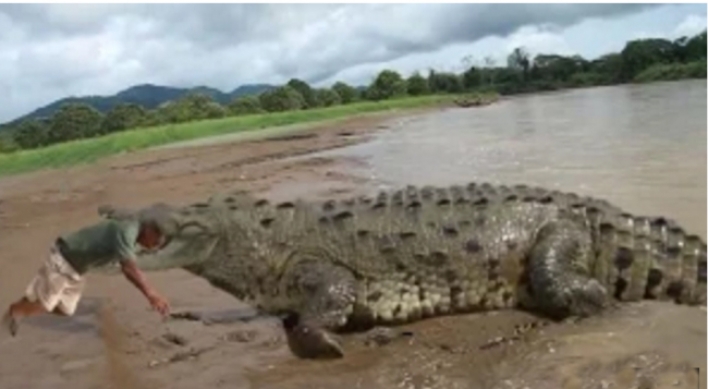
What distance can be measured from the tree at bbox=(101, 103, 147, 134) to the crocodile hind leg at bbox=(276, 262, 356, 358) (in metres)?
58.2

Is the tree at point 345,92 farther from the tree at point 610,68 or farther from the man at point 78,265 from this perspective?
the man at point 78,265

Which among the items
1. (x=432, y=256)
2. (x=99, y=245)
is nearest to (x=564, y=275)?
(x=432, y=256)

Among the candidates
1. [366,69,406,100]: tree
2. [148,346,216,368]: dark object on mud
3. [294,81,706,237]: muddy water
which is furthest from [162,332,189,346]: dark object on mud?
[366,69,406,100]: tree

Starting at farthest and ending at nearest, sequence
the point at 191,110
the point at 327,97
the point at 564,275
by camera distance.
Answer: the point at 327,97 → the point at 191,110 → the point at 564,275

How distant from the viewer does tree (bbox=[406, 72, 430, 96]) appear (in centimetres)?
9525

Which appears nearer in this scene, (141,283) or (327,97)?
(141,283)

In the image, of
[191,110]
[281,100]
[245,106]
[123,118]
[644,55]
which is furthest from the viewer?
[644,55]

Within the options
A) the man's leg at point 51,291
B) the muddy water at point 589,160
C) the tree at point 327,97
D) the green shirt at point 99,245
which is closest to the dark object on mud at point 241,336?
the green shirt at point 99,245

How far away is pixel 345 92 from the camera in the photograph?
88.8 metres

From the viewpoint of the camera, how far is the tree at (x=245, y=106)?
69.5 metres

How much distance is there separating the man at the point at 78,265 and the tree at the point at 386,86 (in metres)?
85.4

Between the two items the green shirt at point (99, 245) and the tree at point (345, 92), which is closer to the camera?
the green shirt at point (99, 245)

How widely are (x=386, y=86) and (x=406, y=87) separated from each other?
3.38 m

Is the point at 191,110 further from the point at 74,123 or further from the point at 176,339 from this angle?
the point at 176,339
